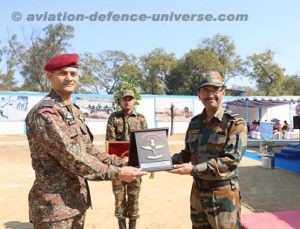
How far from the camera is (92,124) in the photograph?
2489 cm

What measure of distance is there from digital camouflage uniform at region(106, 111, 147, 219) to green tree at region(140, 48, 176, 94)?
3790 cm

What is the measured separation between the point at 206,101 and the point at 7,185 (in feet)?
22.6

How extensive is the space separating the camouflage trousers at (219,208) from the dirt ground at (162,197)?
7.86 feet

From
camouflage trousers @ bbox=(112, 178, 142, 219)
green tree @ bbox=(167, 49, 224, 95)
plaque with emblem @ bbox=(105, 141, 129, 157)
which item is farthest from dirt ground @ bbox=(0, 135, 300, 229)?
green tree @ bbox=(167, 49, 224, 95)

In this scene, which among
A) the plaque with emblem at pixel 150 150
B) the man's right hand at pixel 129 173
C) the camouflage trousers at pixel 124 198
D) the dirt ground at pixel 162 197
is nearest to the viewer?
the man's right hand at pixel 129 173

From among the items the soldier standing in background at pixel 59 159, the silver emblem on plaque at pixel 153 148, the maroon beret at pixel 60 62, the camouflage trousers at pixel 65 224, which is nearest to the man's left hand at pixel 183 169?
the silver emblem on plaque at pixel 153 148

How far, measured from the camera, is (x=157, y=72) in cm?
4425

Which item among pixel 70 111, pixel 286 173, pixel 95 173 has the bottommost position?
pixel 286 173

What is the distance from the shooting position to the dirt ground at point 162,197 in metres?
5.63

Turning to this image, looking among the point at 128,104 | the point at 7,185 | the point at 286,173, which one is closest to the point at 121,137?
the point at 128,104

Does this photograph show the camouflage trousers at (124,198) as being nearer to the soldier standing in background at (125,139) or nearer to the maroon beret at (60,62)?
the soldier standing in background at (125,139)

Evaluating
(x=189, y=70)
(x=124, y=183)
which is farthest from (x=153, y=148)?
(x=189, y=70)

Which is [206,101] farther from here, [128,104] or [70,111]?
[128,104]

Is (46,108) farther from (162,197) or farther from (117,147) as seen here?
(162,197)
